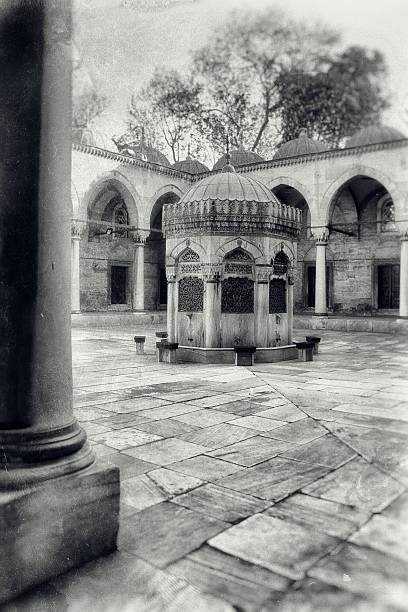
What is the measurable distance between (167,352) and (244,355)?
148 centimetres

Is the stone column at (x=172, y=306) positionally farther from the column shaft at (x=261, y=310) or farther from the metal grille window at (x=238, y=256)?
the column shaft at (x=261, y=310)

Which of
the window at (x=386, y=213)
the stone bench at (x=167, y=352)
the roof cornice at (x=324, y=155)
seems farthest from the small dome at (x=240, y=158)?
the stone bench at (x=167, y=352)

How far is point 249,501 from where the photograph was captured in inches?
124

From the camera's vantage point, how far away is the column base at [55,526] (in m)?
2.24

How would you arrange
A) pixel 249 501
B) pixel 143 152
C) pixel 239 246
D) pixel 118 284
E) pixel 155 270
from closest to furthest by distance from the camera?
pixel 249 501
pixel 239 246
pixel 118 284
pixel 143 152
pixel 155 270

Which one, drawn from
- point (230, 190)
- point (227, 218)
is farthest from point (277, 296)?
point (230, 190)

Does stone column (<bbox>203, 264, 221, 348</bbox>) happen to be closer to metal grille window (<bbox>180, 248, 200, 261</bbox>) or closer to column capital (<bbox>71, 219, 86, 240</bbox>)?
metal grille window (<bbox>180, 248, 200, 261</bbox>)

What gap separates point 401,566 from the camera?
241 centimetres

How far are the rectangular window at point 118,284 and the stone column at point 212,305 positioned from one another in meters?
15.5

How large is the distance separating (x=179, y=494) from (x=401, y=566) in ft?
4.43

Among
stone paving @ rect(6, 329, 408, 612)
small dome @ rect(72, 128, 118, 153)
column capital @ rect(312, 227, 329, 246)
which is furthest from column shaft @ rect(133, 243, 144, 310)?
stone paving @ rect(6, 329, 408, 612)

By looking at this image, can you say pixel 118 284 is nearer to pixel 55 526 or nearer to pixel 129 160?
pixel 129 160

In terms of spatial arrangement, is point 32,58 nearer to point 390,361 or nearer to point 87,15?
point 87,15

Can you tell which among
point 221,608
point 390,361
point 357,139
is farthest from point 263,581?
point 357,139
